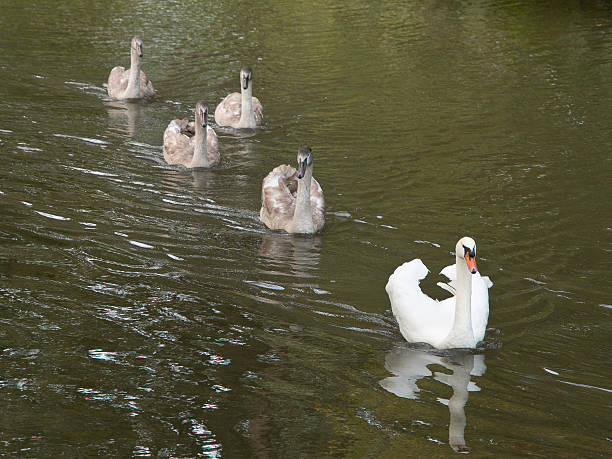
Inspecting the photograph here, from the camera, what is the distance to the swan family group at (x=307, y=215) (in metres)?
9.67

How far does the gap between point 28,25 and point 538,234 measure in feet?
60.5

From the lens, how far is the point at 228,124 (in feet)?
64.3

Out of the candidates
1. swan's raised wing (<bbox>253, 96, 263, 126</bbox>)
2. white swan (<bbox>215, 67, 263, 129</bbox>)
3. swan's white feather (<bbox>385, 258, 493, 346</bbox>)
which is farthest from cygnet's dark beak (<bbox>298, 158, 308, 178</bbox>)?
swan's raised wing (<bbox>253, 96, 263, 126</bbox>)

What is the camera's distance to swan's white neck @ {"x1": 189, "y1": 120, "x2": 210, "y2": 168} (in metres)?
16.4

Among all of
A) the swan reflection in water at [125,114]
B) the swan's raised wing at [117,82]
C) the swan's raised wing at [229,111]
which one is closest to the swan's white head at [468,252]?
the swan reflection in water at [125,114]

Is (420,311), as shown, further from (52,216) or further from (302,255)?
(52,216)

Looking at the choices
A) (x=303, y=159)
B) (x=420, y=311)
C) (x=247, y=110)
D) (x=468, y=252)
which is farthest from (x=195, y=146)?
(x=468, y=252)

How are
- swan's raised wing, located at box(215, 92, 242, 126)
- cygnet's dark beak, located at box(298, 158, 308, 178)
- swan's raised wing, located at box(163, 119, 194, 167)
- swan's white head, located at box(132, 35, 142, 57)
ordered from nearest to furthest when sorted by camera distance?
cygnet's dark beak, located at box(298, 158, 308, 178), swan's raised wing, located at box(163, 119, 194, 167), swan's raised wing, located at box(215, 92, 242, 126), swan's white head, located at box(132, 35, 142, 57)

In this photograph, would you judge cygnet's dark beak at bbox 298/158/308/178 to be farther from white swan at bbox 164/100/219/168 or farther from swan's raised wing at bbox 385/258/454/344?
white swan at bbox 164/100/219/168

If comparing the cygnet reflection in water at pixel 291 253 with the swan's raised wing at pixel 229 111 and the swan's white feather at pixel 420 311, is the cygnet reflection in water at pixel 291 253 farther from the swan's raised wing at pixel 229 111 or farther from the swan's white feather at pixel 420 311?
the swan's raised wing at pixel 229 111

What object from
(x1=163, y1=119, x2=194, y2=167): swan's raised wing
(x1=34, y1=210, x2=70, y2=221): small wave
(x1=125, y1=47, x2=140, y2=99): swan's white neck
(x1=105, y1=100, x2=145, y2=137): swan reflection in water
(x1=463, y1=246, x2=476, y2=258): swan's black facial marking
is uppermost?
(x1=125, y1=47, x2=140, y2=99): swan's white neck

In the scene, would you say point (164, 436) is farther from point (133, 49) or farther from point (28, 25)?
point (28, 25)

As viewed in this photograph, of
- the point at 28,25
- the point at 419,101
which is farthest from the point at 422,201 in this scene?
the point at 28,25

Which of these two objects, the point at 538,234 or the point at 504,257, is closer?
the point at 504,257
